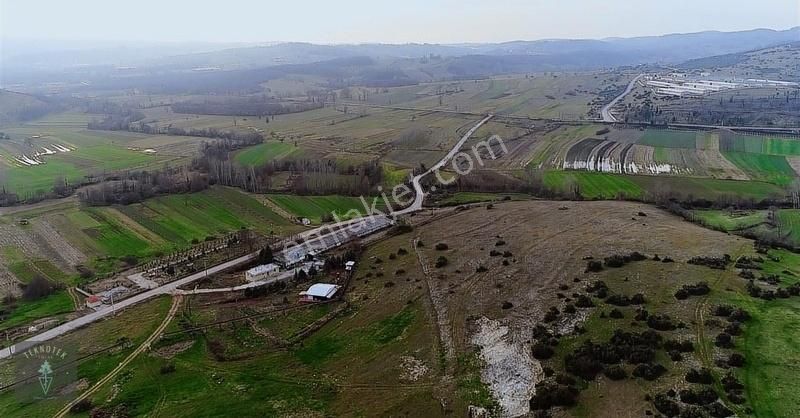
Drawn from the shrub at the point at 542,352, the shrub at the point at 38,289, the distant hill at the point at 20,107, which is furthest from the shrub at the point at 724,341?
the distant hill at the point at 20,107

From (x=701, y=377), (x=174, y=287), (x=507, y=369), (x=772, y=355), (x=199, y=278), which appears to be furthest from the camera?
(x=199, y=278)

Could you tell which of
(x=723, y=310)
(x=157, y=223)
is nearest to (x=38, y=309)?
(x=157, y=223)

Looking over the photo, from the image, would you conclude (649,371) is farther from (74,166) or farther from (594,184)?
(74,166)

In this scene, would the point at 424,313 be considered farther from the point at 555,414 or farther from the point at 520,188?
the point at 520,188

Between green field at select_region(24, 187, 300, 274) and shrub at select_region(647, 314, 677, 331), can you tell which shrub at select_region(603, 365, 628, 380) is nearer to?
shrub at select_region(647, 314, 677, 331)

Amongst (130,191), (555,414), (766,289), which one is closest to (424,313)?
(555,414)

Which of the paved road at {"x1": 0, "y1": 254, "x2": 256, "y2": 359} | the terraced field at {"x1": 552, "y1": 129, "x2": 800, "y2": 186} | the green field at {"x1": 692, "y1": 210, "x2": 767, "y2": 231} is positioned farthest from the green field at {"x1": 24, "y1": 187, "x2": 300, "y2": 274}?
the terraced field at {"x1": 552, "y1": 129, "x2": 800, "y2": 186}

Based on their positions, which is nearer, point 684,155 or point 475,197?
point 475,197

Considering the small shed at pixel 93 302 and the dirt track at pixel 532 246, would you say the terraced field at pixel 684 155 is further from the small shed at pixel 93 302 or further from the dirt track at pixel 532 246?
the small shed at pixel 93 302
